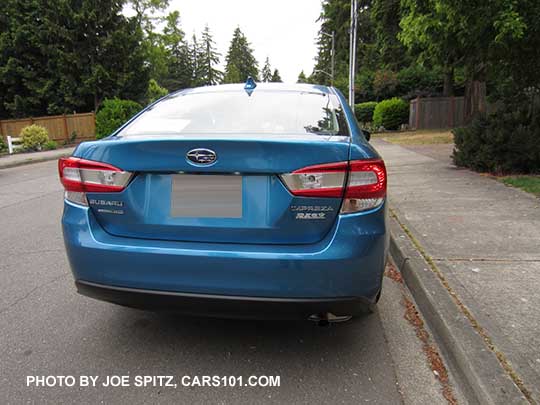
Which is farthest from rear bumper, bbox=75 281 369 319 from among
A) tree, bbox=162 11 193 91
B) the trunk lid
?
tree, bbox=162 11 193 91

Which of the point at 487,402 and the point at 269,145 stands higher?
the point at 269,145

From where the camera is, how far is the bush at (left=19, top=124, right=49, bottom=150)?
19.8 meters

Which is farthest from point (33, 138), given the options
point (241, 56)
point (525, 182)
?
point (241, 56)

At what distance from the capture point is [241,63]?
3772 inches

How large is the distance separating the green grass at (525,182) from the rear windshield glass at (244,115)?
467cm

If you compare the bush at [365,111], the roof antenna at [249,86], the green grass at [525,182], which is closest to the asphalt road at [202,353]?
the roof antenna at [249,86]

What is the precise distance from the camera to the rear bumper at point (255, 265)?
83.5 inches

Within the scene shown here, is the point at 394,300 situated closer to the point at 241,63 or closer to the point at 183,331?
the point at 183,331

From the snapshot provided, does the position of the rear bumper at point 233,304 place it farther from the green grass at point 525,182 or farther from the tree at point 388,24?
the tree at point 388,24

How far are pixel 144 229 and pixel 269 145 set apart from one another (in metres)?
0.80

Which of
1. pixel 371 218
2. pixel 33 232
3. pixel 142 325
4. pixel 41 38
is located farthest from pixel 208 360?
pixel 41 38

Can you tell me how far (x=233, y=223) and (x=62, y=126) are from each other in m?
27.9

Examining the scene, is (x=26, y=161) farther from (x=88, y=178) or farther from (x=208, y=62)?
(x=208, y=62)

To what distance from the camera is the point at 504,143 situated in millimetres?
7938
